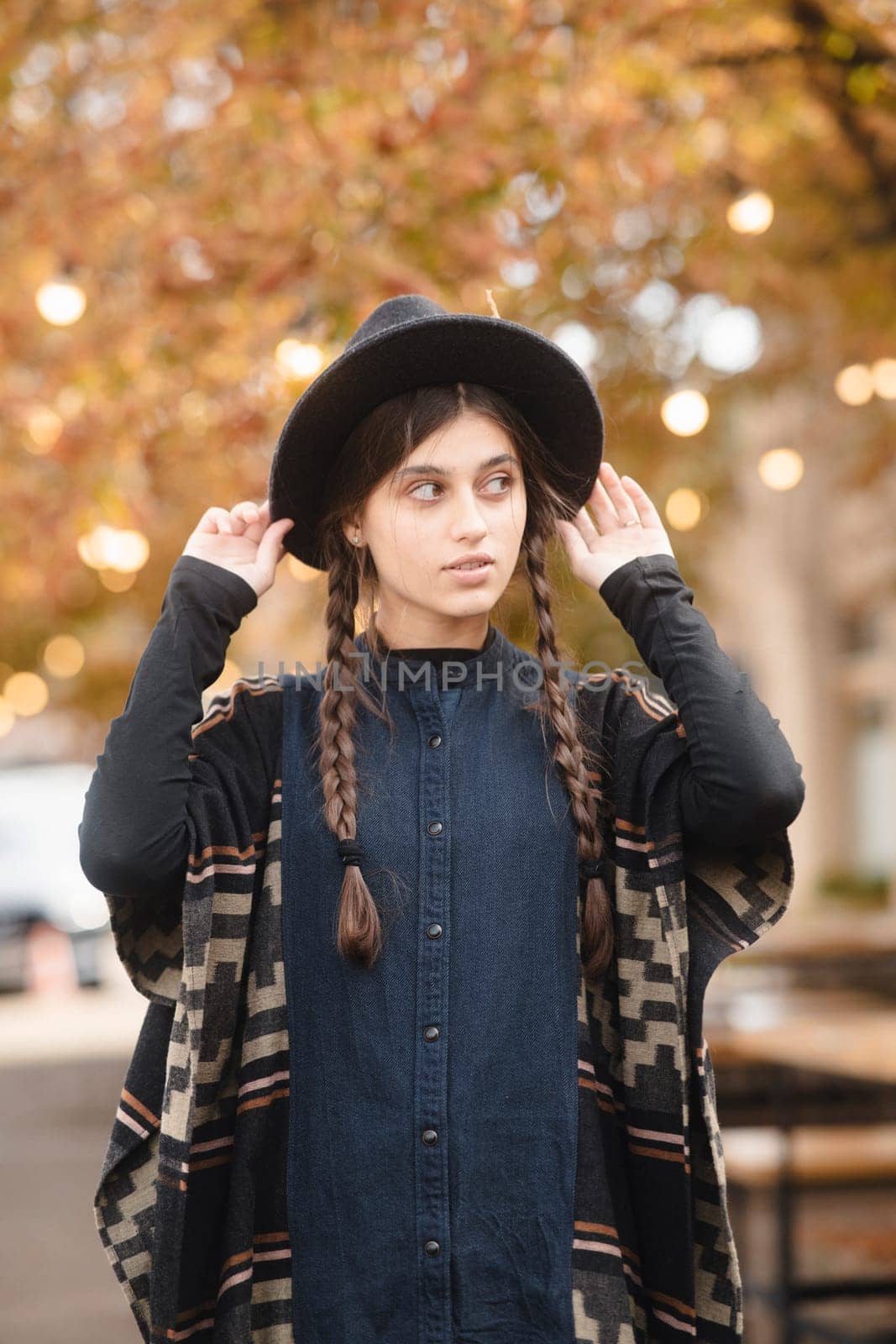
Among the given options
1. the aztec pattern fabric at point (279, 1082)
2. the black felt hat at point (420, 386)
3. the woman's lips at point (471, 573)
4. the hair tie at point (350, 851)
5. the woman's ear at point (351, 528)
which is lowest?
the aztec pattern fabric at point (279, 1082)

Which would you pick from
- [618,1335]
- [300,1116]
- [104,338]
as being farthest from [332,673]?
[104,338]

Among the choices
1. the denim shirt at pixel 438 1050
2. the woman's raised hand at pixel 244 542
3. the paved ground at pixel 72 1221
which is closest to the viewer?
the denim shirt at pixel 438 1050

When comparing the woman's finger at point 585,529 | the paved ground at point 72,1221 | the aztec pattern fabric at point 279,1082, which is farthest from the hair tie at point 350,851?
the paved ground at point 72,1221

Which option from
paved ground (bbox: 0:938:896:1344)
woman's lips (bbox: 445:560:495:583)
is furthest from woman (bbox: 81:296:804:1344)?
paved ground (bbox: 0:938:896:1344)

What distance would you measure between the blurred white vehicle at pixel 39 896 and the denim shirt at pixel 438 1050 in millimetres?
14081

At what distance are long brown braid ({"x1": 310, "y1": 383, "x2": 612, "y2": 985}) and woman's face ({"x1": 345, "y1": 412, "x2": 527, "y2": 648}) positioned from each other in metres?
0.03

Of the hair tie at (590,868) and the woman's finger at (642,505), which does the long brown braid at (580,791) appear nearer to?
the hair tie at (590,868)

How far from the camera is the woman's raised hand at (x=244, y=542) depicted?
2.30 m

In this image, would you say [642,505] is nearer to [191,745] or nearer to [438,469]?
[438,469]

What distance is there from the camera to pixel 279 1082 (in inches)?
86.4

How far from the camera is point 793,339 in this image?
8.53 m

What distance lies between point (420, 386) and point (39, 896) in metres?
15.1

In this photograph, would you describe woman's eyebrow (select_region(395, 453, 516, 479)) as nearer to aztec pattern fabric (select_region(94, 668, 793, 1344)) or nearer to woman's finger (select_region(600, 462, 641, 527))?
woman's finger (select_region(600, 462, 641, 527))

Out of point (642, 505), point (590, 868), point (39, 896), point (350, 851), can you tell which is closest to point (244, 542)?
point (350, 851)
